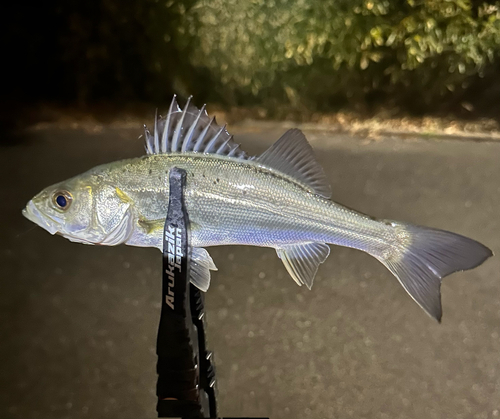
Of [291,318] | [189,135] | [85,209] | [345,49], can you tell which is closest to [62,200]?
[85,209]

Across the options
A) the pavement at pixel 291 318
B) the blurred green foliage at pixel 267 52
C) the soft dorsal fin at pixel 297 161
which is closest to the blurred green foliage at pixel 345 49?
the blurred green foliage at pixel 267 52

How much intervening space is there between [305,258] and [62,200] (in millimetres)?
355

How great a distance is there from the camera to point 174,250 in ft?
1.55

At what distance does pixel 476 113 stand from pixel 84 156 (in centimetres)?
125

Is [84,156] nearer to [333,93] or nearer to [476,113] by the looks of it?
[333,93]

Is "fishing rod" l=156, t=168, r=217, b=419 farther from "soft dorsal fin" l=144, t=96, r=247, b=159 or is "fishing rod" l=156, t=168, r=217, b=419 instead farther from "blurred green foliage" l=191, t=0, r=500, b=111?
"blurred green foliage" l=191, t=0, r=500, b=111

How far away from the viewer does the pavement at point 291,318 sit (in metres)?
0.86

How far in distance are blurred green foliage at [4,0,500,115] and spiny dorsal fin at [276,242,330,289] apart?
765 millimetres

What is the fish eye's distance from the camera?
488 mm

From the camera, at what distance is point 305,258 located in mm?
530

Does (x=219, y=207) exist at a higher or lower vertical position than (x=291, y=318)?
higher

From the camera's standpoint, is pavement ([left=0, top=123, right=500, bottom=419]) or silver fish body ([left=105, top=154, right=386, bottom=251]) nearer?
silver fish body ([left=105, top=154, right=386, bottom=251])

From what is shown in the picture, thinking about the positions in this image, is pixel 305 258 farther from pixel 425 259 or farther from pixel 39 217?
pixel 39 217

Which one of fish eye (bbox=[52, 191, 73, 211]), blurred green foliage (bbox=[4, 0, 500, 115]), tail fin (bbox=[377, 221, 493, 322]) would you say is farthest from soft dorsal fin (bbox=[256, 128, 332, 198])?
blurred green foliage (bbox=[4, 0, 500, 115])
